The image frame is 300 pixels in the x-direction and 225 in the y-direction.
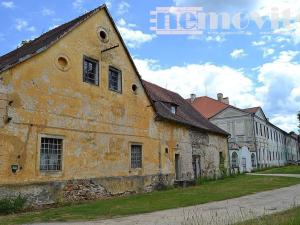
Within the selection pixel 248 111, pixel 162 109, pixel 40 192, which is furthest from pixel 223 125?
pixel 40 192

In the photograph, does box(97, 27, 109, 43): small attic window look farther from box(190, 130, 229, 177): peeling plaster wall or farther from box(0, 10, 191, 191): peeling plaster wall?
box(190, 130, 229, 177): peeling plaster wall

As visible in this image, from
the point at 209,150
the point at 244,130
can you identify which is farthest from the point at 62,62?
the point at 244,130

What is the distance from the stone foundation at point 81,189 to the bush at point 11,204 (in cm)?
16

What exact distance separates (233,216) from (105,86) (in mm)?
9705

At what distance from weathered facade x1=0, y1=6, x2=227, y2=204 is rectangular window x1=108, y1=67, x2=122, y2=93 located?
0.05 m

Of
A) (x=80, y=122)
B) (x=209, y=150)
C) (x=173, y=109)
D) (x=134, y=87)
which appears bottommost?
(x=209, y=150)

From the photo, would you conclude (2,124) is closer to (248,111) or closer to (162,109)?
(162,109)

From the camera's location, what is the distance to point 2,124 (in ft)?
38.8

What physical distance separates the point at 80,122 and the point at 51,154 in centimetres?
196

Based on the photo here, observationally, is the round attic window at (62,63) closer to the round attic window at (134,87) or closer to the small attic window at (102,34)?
the small attic window at (102,34)

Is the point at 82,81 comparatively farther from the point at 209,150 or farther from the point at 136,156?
the point at 209,150

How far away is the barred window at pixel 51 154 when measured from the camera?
1323cm

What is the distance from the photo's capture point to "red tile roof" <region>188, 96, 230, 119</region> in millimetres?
46562

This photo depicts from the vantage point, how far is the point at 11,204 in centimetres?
1158
